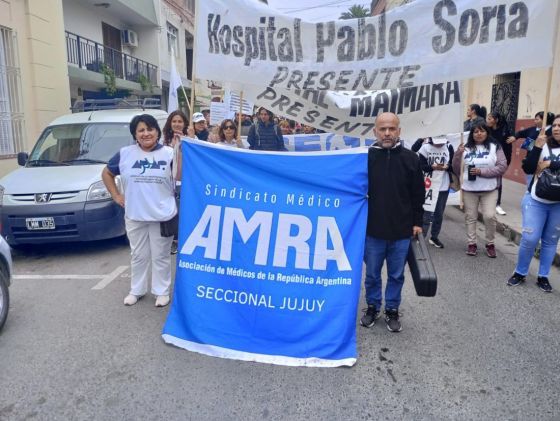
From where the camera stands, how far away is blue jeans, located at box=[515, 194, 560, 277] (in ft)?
16.1

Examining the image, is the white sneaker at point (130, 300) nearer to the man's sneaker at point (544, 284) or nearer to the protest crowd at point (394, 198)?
the protest crowd at point (394, 198)

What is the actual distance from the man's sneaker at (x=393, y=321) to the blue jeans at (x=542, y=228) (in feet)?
6.27

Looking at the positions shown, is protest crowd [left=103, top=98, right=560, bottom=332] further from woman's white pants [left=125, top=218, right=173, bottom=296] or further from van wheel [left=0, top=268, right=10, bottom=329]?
van wheel [left=0, top=268, right=10, bottom=329]

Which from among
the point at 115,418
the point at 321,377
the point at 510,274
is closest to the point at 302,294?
the point at 321,377

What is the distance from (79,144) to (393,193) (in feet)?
17.8

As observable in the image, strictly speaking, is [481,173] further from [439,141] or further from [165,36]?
[165,36]

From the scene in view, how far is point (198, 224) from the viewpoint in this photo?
3.80m

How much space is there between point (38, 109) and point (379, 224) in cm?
1095

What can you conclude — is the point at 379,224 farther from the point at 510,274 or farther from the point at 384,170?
the point at 510,274

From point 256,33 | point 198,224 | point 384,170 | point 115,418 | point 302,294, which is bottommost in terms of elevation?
point 115,418

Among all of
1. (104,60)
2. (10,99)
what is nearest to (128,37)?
(104,60)

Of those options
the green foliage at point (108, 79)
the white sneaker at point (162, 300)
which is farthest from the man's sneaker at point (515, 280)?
the green foliage at point (108, 79)

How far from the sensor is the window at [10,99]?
1092 cm

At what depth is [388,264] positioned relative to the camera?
4.04m
